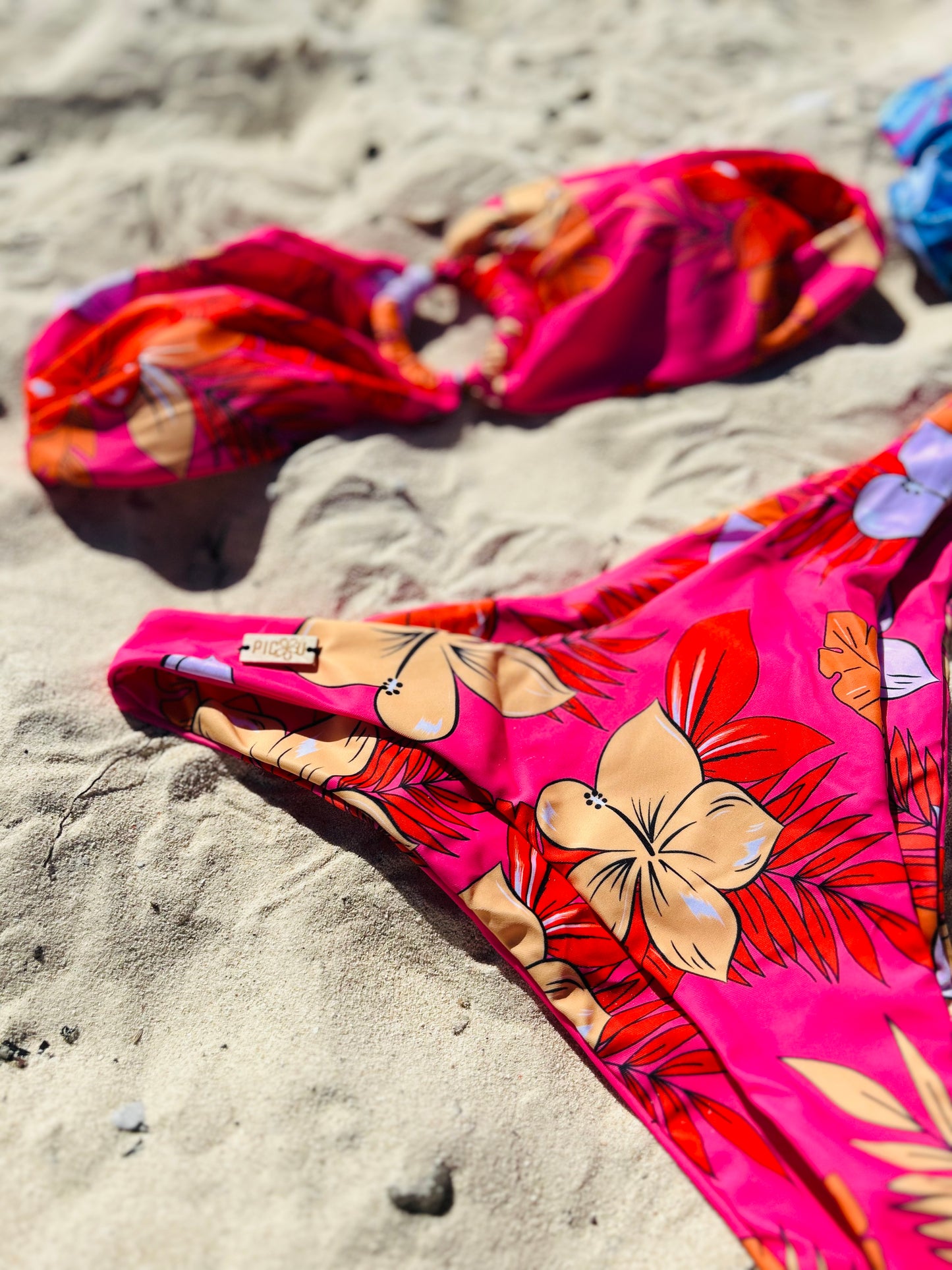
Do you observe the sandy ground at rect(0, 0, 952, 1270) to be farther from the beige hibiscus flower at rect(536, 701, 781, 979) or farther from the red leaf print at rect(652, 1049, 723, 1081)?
the beige hibiscus flower at rect(536, 701, 781, 979)

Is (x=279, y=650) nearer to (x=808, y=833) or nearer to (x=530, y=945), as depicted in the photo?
(x=530, y=945)

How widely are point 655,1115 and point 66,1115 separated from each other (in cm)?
78

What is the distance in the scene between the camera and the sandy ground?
105 cm

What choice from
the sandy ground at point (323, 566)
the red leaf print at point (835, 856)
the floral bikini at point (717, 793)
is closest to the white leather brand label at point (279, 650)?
the floral bikini at point (717, 793)

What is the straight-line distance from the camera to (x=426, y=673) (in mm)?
1288

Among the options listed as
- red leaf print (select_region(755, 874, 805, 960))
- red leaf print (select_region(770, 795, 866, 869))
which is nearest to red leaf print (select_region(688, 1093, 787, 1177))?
red leaf print (select_region(755, 874, 805, 960))

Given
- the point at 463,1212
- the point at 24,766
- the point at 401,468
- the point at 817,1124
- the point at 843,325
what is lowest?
the point at 463,1212

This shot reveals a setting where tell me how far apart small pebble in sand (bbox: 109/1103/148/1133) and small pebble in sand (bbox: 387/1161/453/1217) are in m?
0.34

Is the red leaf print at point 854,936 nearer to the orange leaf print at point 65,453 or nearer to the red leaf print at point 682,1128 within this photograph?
the red leaf print at point 682,1128

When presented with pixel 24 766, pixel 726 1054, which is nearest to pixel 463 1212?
pixel 726 1054

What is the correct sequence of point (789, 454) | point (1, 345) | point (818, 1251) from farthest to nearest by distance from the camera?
1. point (1, 345)
2. point (789, 454)
3. point (818, 1251)

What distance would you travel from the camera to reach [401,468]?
1.79 m

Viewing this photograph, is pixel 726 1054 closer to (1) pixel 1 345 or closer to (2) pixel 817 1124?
(2) pixel 817 1124

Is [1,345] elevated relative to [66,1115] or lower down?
elevated
